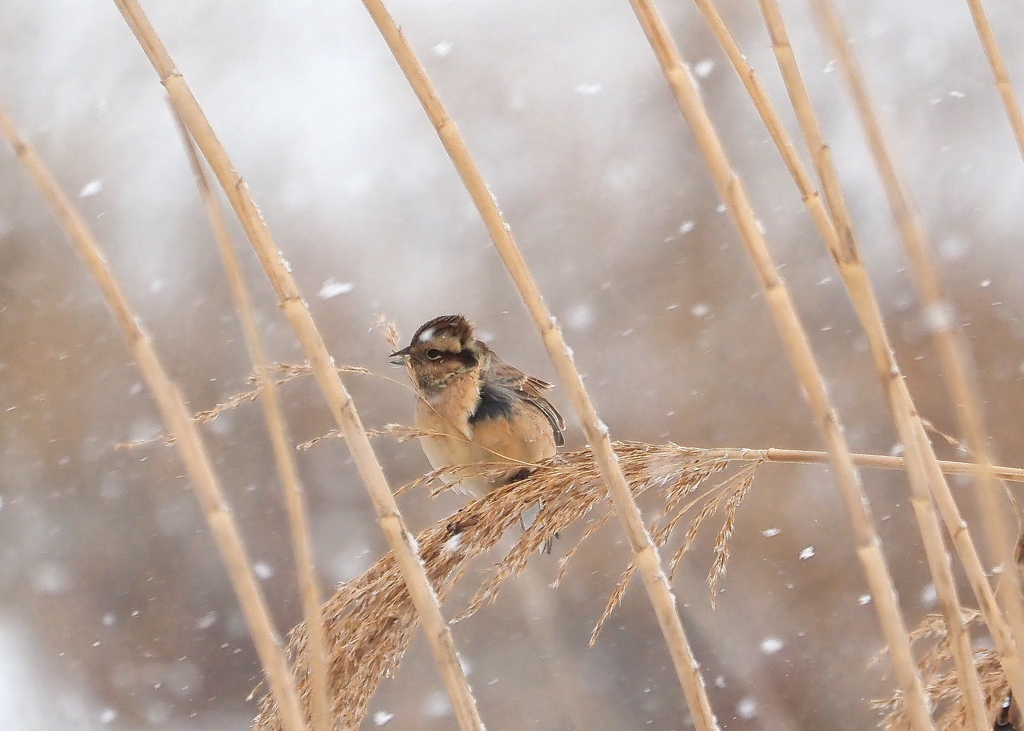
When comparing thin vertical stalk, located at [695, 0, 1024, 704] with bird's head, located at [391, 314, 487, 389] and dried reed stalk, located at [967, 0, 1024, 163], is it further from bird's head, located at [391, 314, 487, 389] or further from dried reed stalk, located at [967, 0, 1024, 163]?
bird's head, located at [391, 314, 487, 389]

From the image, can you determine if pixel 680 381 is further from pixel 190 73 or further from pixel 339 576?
pixel 190 73

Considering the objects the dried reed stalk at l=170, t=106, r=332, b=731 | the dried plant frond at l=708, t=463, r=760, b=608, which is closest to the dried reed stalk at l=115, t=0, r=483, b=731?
the dried reed stalk at l=170, t=106, r=332, b=731

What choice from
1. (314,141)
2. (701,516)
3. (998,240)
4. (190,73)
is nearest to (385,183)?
(314,141)

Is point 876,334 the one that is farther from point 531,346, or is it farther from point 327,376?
point 531,346

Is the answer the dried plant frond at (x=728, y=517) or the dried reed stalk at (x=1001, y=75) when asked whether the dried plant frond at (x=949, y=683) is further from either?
the dried reed stalk at (x=1001, y=75)

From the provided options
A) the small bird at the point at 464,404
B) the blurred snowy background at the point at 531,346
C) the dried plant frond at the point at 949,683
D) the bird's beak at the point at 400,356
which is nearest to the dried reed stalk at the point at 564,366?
the dried plant frond at the point at 949,683

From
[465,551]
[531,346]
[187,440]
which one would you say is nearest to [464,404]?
[465,551]
